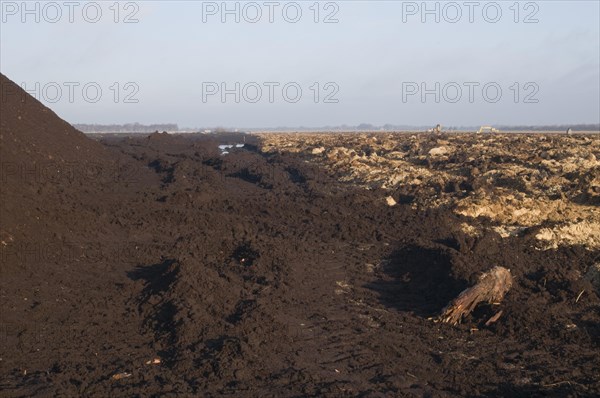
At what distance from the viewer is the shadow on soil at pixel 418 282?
905 cm

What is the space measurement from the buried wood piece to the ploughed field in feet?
0.57

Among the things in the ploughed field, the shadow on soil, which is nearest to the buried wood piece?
the ploughed field

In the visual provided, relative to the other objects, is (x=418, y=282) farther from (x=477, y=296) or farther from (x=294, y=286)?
(x=294, y=286)

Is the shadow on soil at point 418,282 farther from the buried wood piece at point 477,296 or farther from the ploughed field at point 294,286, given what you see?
the buried wood piece at point 477,296

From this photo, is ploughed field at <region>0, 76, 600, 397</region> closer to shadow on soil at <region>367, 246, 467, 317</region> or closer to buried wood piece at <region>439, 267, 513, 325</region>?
shadow on soil at <region>367, 246, 467, 317</region>

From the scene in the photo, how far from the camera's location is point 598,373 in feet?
21.0

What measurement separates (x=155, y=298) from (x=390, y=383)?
12.6 ft

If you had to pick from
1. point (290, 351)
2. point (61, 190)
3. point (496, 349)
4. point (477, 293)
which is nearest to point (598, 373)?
point (496, 349)

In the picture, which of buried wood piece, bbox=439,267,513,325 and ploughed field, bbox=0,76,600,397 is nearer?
ploughed field, bbox=0,76,600,397

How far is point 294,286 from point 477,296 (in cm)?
295

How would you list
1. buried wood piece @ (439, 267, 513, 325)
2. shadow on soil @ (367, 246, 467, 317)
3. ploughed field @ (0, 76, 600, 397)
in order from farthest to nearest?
1. shadow on soil @ (367, 246, 467, 317)
2. buried wood piece @ (439, 267, 513, 325)
3. ploughed field @ (0, 76, 600, 397)

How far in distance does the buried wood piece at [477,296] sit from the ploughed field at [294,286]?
18cm

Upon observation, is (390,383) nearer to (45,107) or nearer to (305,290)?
(305,290)

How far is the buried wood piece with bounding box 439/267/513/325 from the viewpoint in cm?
821
